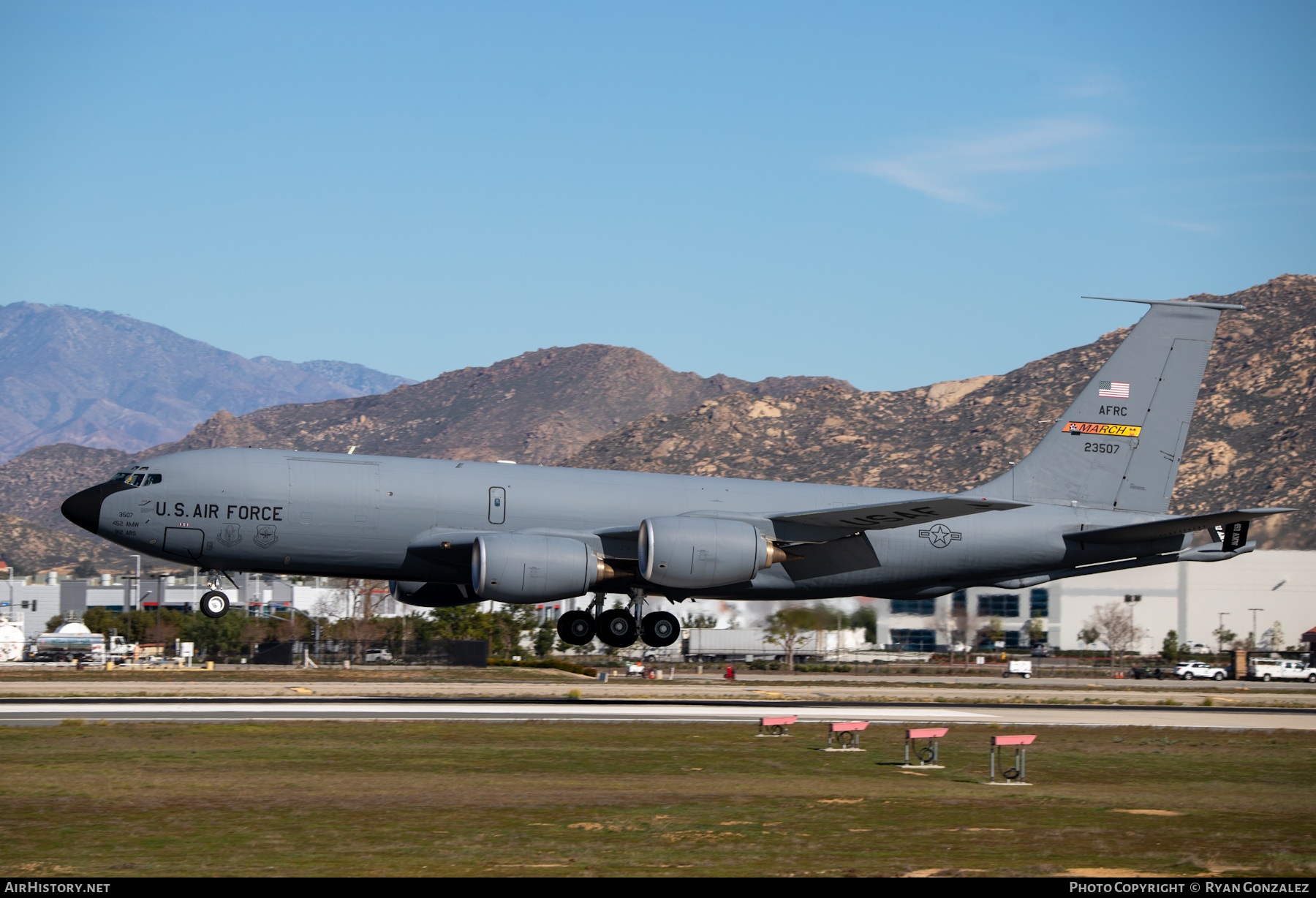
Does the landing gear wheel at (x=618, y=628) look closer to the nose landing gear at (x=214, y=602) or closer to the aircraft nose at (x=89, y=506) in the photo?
the nose landing gear at (x=214, y=602)

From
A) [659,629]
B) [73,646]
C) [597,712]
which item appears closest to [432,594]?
[597,712]

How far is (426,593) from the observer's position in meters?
39.1

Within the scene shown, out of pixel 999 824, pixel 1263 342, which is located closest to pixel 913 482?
pixel 1263 342

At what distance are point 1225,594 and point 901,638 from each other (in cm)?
3215

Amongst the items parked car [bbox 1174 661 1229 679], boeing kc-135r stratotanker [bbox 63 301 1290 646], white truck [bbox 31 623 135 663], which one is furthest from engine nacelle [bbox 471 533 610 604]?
white truck [bbox 31 623 135 663]

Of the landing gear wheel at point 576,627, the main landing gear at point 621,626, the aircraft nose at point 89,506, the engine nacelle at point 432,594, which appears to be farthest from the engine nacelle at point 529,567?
the aircraft nose at point 89,506

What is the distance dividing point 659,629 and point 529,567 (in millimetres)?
5836

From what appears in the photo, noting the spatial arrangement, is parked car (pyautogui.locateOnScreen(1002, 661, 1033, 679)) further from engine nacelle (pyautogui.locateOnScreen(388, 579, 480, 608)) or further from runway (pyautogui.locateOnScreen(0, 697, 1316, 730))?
engine nacelle (pyautogui.locateOnScreen(388, 579, 480, 608))

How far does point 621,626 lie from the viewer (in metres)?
37.9

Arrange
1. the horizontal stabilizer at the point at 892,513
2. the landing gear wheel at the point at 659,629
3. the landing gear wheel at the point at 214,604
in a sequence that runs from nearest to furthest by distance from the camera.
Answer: the landing gear wheel at the point at 214,604 < the horizontal stabilizer at the point at 892,513 < the landing gear wheel at the point at 659,629

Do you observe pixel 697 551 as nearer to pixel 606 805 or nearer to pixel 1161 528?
pixel 1161 528

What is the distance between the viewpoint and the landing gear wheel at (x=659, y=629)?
124ft

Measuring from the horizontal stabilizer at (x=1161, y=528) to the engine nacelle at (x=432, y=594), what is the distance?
19.4 metres

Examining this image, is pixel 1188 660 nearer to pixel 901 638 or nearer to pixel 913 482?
pixel 901 638
